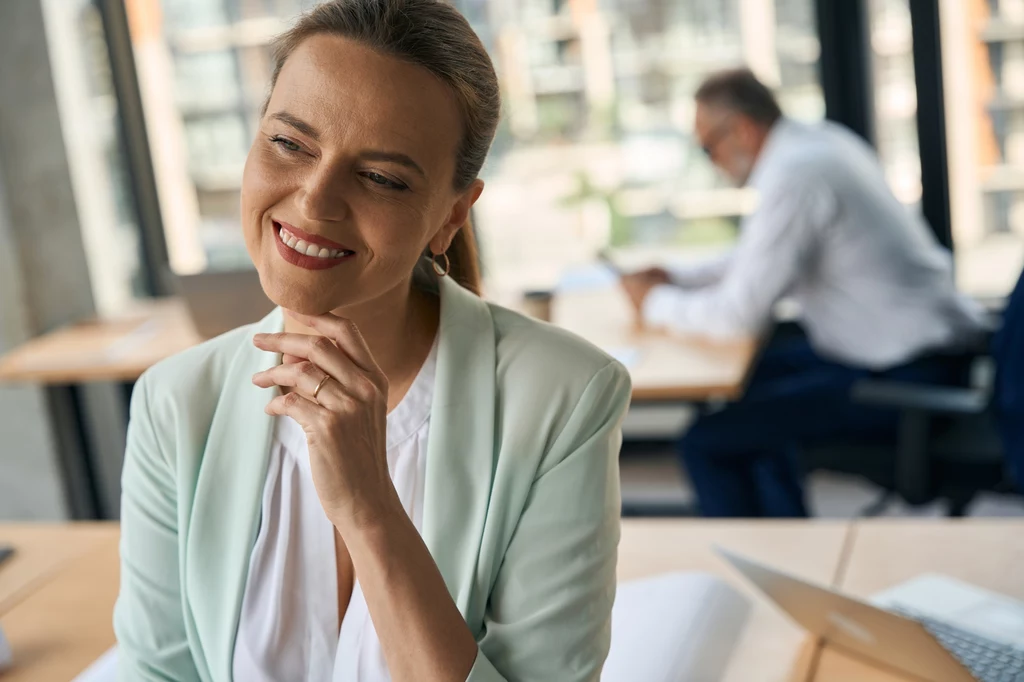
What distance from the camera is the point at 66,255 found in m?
3.76

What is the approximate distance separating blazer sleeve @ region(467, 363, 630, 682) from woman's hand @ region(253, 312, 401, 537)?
0.45 feet

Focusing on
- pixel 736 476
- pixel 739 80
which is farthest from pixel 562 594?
pixel 739 80

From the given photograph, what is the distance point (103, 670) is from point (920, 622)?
86 cm

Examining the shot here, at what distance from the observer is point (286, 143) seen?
3.60 ft

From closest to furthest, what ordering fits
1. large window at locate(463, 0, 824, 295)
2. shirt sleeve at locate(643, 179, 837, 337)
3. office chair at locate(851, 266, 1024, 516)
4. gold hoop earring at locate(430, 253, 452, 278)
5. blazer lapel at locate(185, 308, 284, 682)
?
blazer lapel at locate(185, 308, 284, 682)
gold hoop earring at locate(430, 253, 452, 278)
office chair at locate(851, 266, 1024, 516)
shirt sleeve at locate(643, 179, 837, 337)
large window at locate(463, 0, 824, 295)

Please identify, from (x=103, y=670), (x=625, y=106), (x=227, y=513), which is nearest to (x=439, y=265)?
(x=227, y=513)

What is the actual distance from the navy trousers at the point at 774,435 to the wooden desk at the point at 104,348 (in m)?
1.40

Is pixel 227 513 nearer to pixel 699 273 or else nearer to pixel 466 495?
pixel 466 495

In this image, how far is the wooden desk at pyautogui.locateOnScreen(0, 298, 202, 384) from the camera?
313 centimetres

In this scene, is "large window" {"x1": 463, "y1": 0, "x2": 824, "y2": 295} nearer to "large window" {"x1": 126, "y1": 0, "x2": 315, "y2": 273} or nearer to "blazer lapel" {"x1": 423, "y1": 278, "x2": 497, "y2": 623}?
"large window" {"x1": 126, "y1": 0, "x2": 315, "y2": 273}

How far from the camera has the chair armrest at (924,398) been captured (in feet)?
7.87

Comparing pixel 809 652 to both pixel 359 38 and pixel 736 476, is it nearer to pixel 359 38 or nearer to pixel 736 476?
pixel 359 38

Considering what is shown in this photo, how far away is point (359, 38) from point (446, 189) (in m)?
0.17

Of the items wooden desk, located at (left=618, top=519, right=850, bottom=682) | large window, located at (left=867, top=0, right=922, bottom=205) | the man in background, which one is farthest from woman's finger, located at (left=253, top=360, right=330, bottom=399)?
large window, located at (left=867, top=0, right=922, bottom=205)
